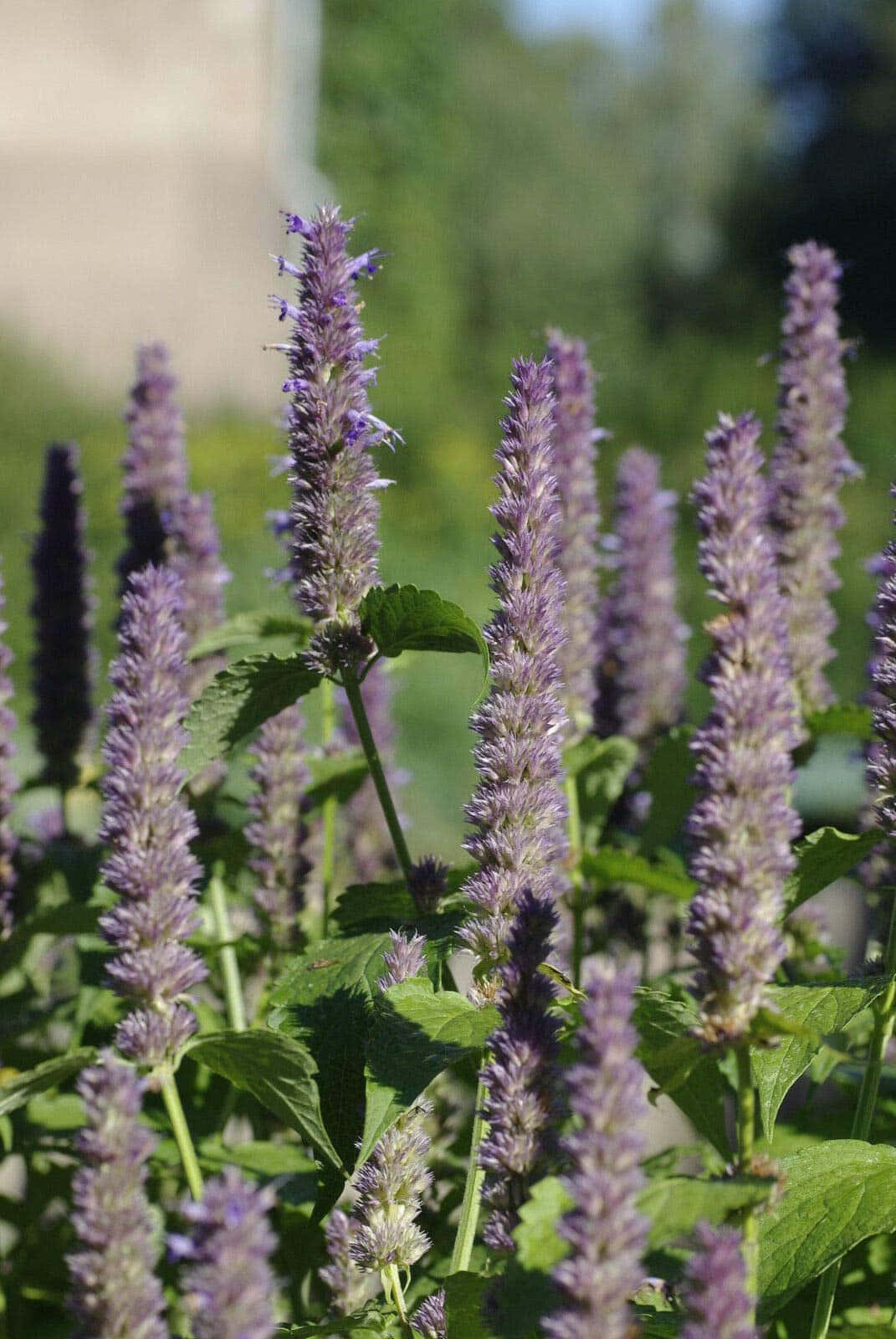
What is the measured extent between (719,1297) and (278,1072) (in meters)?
0.72

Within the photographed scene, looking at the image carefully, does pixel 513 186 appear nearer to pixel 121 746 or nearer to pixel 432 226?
pixel 432 226

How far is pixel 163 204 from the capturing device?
24.7m

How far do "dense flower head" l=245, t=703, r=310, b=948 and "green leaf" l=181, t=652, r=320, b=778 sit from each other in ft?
2.12

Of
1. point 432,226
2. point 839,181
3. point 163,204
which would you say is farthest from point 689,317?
point 163,204

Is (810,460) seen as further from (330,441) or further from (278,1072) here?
(278,1072)

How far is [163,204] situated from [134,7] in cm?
301

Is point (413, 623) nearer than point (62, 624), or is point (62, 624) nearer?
point (413, 623)

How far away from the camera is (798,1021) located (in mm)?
1758

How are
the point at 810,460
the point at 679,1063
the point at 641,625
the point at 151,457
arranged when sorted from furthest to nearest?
the point at 641,625, the point at 151,457, the point at 810,460, the point at 679,1063

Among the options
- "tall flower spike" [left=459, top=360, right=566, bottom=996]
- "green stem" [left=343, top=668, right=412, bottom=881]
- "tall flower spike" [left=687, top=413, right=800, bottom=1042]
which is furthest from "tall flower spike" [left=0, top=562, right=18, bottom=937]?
"tall flower spike" [left=687, top=413, right=800, bottom=1042]

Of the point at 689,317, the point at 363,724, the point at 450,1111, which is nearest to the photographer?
the point at 363,724

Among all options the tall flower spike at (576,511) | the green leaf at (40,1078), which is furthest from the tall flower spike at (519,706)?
the tall flower spike at (576,511)

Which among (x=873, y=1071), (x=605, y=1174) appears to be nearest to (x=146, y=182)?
(x=873, y=1071)

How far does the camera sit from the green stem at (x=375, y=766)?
2.06m
